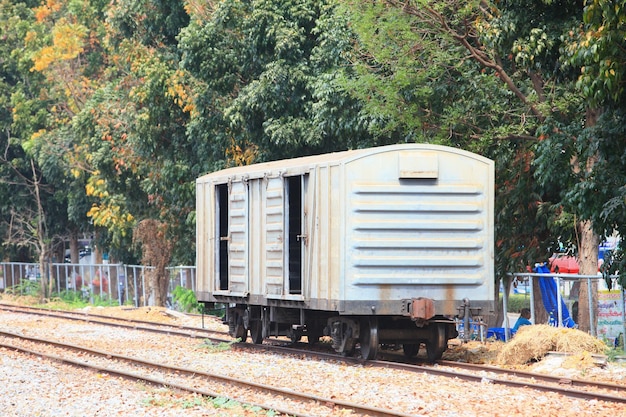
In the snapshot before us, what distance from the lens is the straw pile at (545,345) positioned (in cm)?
1664

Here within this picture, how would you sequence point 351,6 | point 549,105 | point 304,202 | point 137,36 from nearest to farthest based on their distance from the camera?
point 304,202
point 549,105
point 351,6
point 137,36

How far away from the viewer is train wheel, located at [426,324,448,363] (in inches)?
683

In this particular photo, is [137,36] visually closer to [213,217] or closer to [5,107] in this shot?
[5,107]

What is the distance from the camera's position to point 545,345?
16.8 meters

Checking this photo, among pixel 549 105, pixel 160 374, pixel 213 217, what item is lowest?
pixel 160 374

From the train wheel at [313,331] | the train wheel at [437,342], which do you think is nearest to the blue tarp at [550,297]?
the train wheel at [437,342]

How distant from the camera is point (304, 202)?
693 inches

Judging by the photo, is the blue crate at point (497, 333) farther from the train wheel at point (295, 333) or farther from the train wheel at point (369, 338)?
the train wheel at point (369, 338)

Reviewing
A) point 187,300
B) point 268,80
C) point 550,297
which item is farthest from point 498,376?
point 187,300

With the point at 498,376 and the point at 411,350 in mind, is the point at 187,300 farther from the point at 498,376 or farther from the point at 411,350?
the point at 498,376

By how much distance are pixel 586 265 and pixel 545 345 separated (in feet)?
13.1

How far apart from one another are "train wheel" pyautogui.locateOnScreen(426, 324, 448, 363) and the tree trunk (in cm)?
320

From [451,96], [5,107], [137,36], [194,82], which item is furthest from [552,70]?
[5,107]

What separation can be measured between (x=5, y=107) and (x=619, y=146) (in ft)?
116
